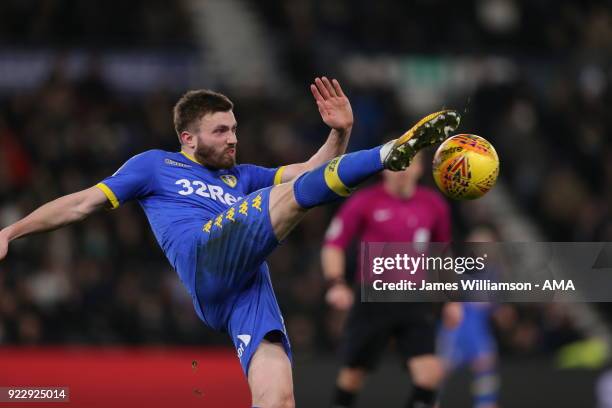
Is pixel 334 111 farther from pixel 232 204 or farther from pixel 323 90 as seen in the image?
pixel 232 204

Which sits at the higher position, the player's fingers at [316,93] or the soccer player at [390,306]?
the player's fingers at [316,93]

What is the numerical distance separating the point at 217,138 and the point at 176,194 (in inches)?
15.4

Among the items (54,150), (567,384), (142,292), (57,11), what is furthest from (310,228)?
(57,11)

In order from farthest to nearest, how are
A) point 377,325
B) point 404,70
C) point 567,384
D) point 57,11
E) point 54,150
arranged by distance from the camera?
point 404,70, point 57,11, point 54,150, point 567,384, point 377,325

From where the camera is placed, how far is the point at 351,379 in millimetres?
8266

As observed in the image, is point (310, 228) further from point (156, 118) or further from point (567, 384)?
point (567, 384)

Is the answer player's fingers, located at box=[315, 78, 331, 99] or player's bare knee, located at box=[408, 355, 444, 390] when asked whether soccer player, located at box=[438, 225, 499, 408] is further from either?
player's fingers, located at box=[315, 78, 331, 99]

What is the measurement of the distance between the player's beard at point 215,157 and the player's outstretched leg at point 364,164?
936 millimetres

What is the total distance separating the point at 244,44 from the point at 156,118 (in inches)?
150

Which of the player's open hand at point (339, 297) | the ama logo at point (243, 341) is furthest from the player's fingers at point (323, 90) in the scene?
the player's open hand at point (339, 297)

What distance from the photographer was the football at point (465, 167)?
630 centimetres

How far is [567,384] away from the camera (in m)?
10.7

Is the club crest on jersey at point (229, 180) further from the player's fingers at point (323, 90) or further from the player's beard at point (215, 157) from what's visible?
the player's fingers at point (323, 90)

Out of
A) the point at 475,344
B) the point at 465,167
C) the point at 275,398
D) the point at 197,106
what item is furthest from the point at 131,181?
the point at 475,344
